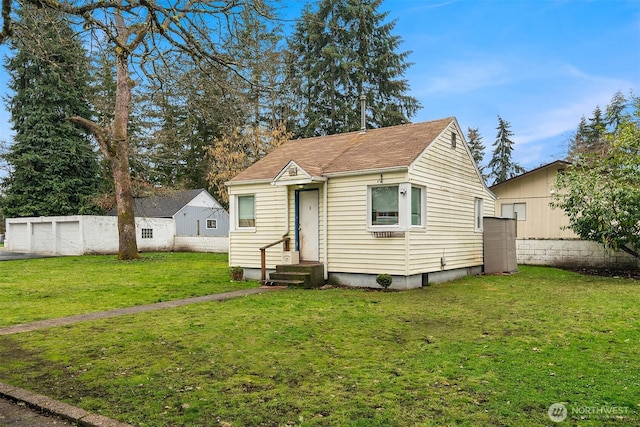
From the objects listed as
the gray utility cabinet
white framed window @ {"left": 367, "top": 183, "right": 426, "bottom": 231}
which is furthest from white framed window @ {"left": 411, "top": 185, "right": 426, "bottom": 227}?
the gray utility cabinet

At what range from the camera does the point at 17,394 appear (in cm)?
412

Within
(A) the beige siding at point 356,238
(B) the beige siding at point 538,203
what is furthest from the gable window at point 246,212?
(B) the beige siding at point 538,203

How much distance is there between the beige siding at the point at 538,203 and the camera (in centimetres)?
1958

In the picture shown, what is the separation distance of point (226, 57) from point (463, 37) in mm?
8968

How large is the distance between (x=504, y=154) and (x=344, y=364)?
164 feet

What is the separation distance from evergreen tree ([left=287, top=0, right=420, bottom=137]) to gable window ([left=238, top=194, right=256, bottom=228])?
18.7 meters

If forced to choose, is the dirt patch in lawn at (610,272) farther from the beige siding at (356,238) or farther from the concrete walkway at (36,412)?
the concrete walkway at (36,412)

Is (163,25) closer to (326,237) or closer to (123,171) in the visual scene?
(326,237)

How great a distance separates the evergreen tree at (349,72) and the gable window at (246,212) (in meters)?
18.7

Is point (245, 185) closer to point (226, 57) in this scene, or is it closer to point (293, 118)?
point (226, 57)

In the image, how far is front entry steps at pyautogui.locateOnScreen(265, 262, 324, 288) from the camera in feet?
38.6

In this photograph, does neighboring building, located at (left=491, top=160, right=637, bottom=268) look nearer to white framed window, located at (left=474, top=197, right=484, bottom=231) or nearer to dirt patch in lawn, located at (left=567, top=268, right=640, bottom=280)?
dirt patch in lawn, located at (left=567, top=268, right=640, bottom=280)

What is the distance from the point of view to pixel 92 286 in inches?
480

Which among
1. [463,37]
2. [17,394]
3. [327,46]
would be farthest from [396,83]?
[17,394]
